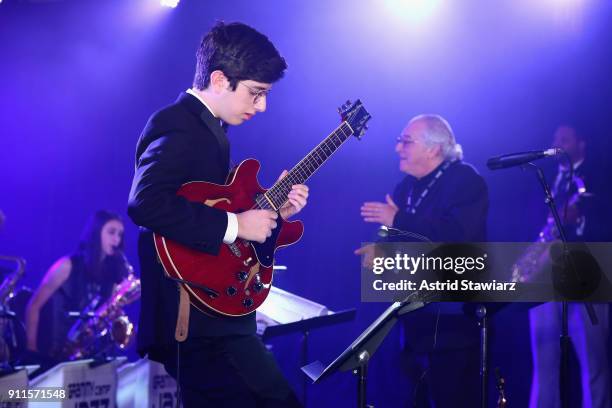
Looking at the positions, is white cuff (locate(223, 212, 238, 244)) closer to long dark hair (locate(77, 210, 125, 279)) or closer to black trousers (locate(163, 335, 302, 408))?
black trousers (locate(163, 335, 302, 408))

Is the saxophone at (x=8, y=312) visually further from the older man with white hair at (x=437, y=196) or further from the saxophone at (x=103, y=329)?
the older man with white hair at (x=437, y=196)

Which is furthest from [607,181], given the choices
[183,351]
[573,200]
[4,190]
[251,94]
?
[4,190]

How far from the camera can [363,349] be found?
2.80m

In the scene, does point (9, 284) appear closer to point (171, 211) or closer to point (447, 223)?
point (447, 223)

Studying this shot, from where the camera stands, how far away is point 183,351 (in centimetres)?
262

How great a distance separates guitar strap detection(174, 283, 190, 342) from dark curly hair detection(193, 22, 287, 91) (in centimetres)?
83

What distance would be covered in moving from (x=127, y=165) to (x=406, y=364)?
3209 millimetres

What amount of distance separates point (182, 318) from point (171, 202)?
1.33 ft

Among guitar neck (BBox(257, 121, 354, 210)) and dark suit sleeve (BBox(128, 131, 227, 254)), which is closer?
dark suit sleeve (BBox(128, 131, 227, 254))

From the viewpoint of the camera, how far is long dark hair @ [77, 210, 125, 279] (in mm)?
5891

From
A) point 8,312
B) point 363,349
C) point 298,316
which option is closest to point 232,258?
point 363,349

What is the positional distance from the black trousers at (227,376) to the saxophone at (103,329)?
3.16 m

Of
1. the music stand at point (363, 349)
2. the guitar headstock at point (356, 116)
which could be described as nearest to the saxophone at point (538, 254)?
the guitar headstock at point (356, 116)

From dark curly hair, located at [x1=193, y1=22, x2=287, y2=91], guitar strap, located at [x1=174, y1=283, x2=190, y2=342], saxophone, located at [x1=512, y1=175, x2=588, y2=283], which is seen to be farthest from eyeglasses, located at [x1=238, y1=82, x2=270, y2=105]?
saxophone, located at [x1=512, y1=175, x2=588, y2=283]
